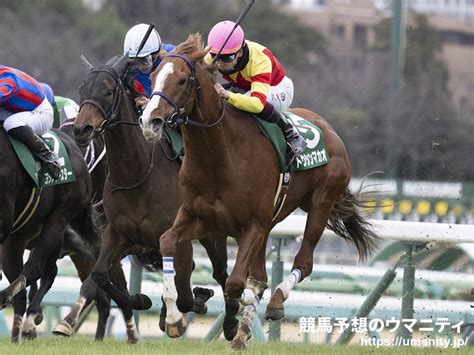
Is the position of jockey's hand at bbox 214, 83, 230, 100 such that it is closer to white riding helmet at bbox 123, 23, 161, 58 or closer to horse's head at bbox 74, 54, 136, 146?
horse's head at bbox 74, 54, 136, 146

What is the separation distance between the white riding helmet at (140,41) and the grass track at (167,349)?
1.83m

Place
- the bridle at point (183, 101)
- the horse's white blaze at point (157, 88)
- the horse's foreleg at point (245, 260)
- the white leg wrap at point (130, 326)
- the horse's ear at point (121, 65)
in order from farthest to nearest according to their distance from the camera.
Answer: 1. the white leg wrap at point (130, 326)
2. the horse's ear at point (121, 65)
3. the horse's foreleg at point (245, 260)
4. the bridle at point (183, 101)
5. the horse's white blaze at point (157, 88)

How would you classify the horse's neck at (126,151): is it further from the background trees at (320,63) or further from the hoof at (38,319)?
the background trees at (320,63)

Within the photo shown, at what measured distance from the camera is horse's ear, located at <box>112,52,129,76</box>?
25.1 ft

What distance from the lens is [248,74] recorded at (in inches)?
294

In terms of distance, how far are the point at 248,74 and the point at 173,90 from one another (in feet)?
3.34

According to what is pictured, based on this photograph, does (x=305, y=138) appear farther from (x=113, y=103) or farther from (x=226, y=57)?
(x=113, y=103)

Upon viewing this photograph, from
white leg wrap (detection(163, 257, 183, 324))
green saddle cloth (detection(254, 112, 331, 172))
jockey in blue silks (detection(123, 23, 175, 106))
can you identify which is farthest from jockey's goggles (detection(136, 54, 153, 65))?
white leg wrap (detection(163, 257, 183, 324))

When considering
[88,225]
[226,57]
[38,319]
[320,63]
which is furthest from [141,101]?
[320,63]

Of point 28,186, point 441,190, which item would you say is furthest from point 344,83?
point 28,186

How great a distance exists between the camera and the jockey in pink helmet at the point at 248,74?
718 centimetres

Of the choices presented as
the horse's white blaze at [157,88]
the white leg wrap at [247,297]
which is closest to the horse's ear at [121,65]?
the horse's white blaze at [157,88]

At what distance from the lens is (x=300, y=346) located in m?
7.98

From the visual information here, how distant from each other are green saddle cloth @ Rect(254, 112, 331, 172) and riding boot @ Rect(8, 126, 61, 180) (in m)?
1.46
